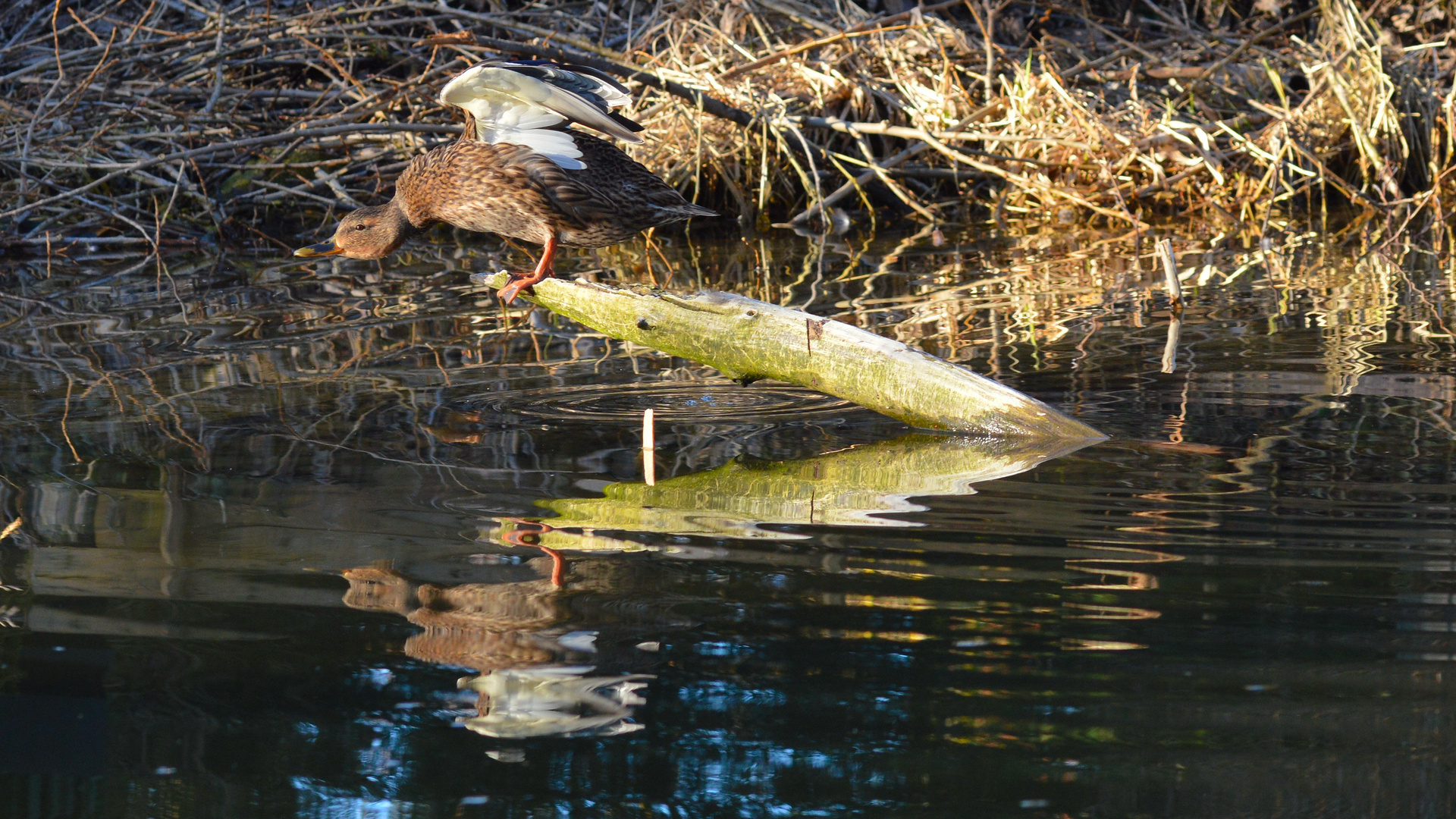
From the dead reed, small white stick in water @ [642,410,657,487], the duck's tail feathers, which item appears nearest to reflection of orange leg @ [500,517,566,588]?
small white stick in water @ [642,410,657,487]

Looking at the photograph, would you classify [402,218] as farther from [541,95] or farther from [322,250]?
[541,95]

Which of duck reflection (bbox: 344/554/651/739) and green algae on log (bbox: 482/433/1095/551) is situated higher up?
green algae on log (bbox: 482/433/1095/551)

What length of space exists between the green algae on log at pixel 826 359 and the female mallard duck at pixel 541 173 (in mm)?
652

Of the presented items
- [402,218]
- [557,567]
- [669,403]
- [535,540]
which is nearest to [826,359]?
[669,403]

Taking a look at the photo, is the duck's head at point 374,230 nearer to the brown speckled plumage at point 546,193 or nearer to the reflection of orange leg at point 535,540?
the brown speckled plumage at point 546,193

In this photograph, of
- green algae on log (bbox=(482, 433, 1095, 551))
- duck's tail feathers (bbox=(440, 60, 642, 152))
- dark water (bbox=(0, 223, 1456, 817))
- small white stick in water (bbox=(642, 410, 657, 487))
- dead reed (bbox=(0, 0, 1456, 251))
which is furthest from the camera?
dead reed (bbox=(0, 0, 1456, 251))

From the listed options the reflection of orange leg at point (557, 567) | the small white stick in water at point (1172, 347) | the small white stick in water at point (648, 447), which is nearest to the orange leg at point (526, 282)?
the small white stick in water at point (648, 447)

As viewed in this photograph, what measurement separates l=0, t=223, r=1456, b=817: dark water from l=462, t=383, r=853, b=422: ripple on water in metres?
0.03

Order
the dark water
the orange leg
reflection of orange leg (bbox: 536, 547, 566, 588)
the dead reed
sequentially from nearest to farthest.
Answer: the dark water → reflection of orange leg (bbox: 536, 547, 566, 588) → the orange leg → the dead reed

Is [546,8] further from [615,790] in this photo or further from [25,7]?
[615,790]

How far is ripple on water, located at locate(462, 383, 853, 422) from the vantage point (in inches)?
171

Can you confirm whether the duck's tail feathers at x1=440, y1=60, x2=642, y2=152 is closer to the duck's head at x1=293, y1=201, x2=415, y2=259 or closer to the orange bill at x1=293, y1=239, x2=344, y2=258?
the duck's head at x1=293, y1=201, x2=415, y2=259

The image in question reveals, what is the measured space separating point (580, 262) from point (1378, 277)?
437cm

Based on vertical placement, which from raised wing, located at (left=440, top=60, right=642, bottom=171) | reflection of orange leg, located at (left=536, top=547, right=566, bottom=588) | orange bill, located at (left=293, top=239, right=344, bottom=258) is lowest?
reflection of orange leg, located at (left=536, top=547, right=566, bottom=588)
